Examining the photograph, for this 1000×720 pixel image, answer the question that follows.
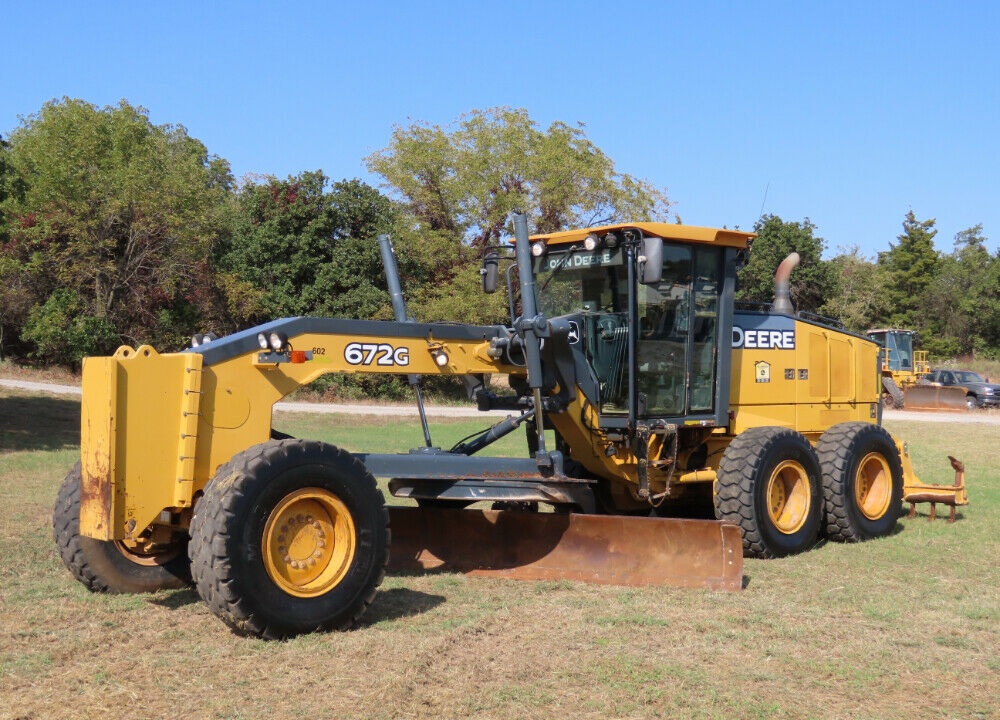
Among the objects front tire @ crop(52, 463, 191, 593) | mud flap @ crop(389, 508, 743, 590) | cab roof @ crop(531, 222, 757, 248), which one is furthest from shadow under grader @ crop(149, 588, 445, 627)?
cab roof @ crop(531, 222, 757, 248)

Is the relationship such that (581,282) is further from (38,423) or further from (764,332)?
(38,423)

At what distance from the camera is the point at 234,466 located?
6.70 meters

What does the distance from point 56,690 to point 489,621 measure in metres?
2.71

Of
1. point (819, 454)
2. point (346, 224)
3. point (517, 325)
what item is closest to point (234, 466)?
point (517, 325)

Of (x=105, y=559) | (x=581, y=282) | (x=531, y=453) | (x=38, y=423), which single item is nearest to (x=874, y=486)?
(x=531, y=453)

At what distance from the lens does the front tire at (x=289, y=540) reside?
21.2 ft

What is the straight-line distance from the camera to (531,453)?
402 inches

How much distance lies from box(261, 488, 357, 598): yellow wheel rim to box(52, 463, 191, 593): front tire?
129cm

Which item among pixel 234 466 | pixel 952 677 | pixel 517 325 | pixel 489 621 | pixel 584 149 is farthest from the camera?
pixel 584 149

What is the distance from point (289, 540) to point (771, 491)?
15.8 ft

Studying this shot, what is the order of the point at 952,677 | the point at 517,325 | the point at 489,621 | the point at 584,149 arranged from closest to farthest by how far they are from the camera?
1. the point at 952,677
2. the point at 489,621
3. the point at 517,325
4. the point at 584,149

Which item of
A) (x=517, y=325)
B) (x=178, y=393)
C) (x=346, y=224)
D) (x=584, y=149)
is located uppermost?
(x=584, y=149)

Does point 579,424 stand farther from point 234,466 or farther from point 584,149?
point 584,149

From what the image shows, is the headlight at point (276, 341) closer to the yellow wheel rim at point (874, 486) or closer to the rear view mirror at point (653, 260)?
the rear view mirror at point (653, 260)
